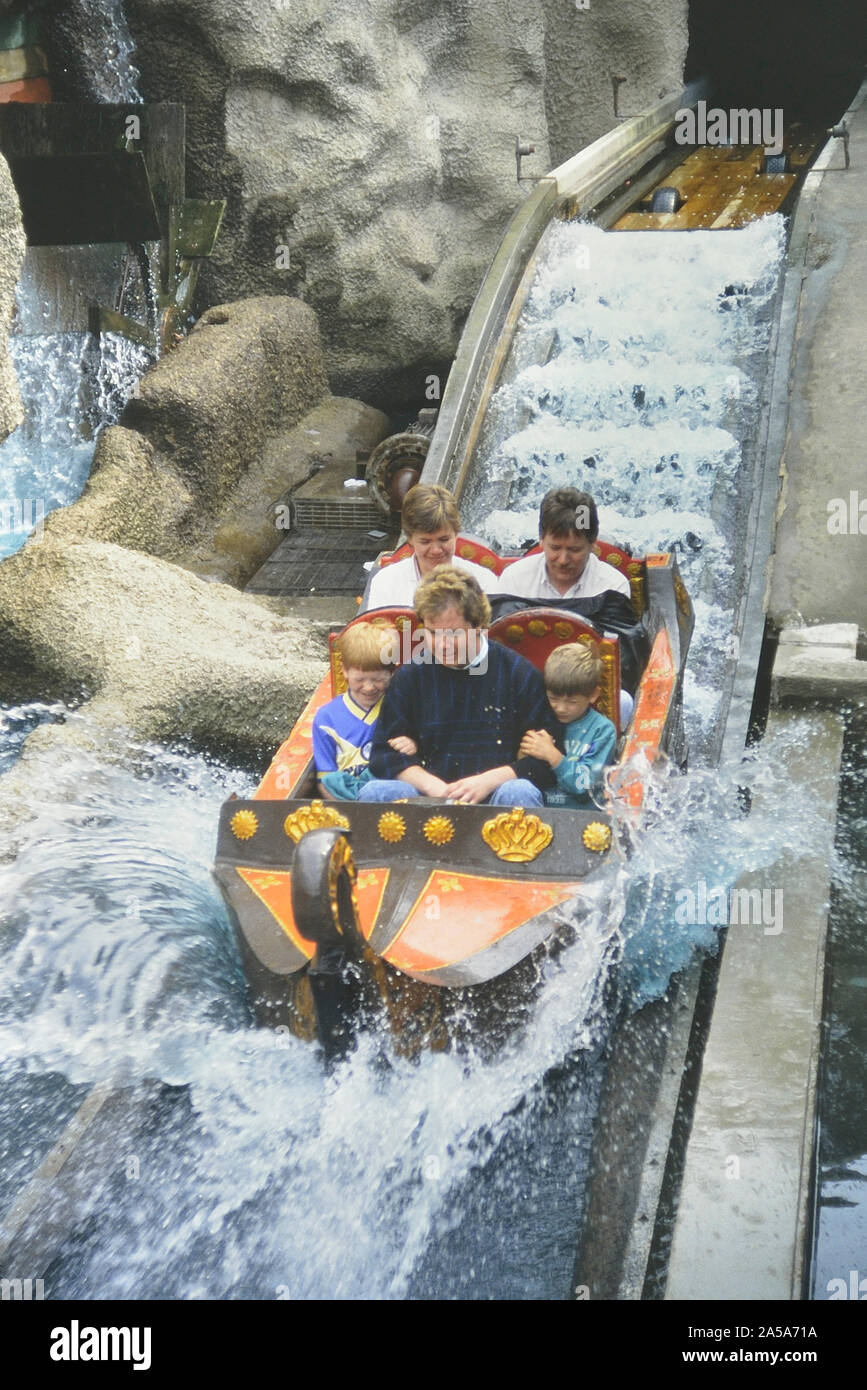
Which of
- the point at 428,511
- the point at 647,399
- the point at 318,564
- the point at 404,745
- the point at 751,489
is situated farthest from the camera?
the point at 318,564

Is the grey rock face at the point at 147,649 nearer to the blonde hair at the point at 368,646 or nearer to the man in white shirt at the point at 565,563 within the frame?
the man in white shirt at the point at 565,563

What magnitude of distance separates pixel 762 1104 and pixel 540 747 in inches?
42.9

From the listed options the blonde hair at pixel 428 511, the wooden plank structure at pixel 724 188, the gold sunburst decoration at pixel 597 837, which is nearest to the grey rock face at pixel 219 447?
the wooden plank structure at pixel 724 188

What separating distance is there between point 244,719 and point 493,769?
2330 mm

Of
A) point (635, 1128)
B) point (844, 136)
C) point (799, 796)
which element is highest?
point (844, 136)

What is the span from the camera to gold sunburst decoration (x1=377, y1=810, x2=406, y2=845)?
3652 millimetres

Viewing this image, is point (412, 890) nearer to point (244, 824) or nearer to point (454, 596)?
point (244, 824)

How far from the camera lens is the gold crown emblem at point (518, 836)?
11.8 feet

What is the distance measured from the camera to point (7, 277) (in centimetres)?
565

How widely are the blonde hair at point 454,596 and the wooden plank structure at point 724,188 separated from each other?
5.94 meters

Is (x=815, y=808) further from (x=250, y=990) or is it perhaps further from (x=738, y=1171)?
(x=250, y=990)

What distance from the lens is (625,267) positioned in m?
8.45

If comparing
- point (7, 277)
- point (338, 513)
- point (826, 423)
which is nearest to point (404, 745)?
point (7, 277)
